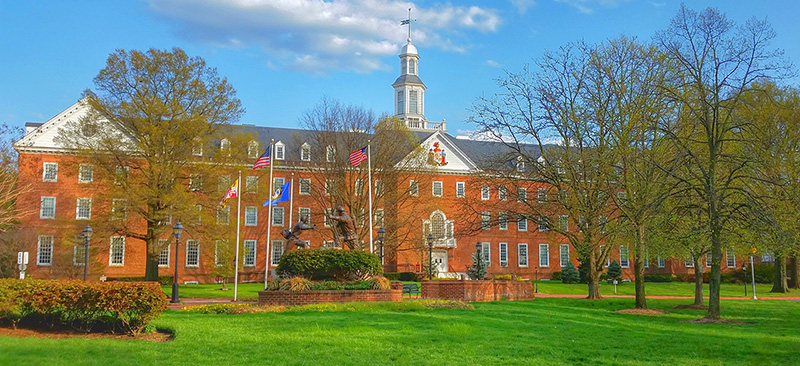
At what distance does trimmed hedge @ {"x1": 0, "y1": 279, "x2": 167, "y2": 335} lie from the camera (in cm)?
1285

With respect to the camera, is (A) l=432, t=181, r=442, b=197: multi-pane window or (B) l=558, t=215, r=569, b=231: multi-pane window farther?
(A) l=432, t=181, r=442, b=197: multi-pane window

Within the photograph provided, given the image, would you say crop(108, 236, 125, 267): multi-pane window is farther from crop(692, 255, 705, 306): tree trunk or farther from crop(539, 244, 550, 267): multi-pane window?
crop(692, 255, 705, 306): tree trunk

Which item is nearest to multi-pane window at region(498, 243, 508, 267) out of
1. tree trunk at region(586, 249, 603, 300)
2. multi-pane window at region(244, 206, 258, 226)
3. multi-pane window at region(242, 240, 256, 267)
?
multi-pane window at region(242, 240, 256, 267)

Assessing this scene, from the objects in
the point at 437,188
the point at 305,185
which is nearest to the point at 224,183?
the point at 305,185

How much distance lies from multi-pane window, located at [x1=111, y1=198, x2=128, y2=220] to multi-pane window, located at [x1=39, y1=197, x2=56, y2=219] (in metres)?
15.3

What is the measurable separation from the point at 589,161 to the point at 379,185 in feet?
69.7

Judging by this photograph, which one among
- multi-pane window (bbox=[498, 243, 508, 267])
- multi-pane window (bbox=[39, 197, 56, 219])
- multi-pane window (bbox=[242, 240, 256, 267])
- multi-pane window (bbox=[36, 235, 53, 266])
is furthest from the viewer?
multi-pane window (bbox=[498, 243, 508, 267])

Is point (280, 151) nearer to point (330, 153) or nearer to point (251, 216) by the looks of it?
point (251, 216)

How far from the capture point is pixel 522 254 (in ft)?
195

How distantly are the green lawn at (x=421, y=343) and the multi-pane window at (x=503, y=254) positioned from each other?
131 feet

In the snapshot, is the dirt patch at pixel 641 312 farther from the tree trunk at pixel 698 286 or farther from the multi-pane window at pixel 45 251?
the multi-pane window at pixel 45 251

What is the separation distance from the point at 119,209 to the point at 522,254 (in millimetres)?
36083

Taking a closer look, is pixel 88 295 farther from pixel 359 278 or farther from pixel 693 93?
pixel 693 93

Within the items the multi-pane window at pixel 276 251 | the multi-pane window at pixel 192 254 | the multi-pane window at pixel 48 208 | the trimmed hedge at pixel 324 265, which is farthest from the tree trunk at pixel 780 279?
the multi-pane window at pixel 48 208
